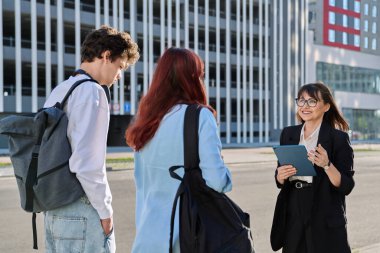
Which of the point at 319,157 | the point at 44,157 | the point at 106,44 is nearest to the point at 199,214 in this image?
the point at 44,157

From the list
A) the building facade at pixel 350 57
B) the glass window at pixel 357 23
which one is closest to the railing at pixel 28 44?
the building facade at pixel 350 57

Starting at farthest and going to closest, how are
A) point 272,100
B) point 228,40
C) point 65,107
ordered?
point 272,100, point 228,40, point 65,107

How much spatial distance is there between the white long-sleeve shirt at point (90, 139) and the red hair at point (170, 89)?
0.19 m

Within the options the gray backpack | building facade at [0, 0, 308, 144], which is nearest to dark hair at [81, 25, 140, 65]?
the gray backpack

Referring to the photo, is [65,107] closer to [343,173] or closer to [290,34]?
[343,173]

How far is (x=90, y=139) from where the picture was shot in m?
2.34

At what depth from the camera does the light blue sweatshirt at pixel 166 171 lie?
2.18 m

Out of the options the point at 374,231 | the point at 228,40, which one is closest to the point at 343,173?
the point at 374,231

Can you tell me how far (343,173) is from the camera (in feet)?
10.5

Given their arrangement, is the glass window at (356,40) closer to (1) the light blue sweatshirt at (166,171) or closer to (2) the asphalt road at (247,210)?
(2) the asphalt road at (247,210)

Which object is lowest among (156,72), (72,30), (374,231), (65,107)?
(374,231)

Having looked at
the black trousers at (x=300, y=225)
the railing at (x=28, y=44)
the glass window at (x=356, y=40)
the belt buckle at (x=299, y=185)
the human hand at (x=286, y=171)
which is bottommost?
the black trousers at (x=300, y=225)

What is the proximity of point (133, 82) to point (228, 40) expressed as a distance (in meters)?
11.2

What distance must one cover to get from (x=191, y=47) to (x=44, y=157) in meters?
40.4
